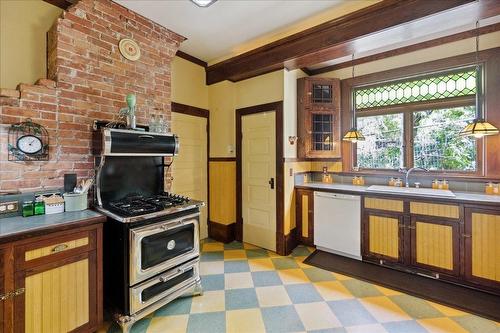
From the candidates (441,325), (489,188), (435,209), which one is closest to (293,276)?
(441,325)

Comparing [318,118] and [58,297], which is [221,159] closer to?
[318,118]

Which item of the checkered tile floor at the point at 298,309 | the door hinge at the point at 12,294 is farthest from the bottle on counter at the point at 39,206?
the checkered tile floor at the point at 298,309

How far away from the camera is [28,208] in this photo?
5.95 feet

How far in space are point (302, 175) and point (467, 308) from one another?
89.5 inches

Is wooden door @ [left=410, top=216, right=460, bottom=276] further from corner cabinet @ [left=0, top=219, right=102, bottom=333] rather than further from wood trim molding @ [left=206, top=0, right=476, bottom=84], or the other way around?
corner cabinet @ [left=0, top=219, right=102, bottom=333]

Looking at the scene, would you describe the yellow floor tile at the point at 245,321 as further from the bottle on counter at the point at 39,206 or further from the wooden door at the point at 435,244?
the wooden door at the point at 435,244

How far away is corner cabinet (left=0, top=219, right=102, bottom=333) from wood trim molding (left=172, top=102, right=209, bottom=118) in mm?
1995

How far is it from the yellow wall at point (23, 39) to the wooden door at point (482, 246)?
14.3ft

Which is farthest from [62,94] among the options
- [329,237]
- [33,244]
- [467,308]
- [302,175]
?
[467,308]

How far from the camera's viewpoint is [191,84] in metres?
3.56

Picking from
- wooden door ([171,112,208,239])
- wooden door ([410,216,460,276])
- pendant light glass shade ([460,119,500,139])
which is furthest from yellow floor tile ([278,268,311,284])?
pendant light glass shade ([460,119,500,139])

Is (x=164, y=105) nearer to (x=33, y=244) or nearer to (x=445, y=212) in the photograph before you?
(x=33, y=244)

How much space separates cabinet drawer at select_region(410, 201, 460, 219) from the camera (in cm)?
242

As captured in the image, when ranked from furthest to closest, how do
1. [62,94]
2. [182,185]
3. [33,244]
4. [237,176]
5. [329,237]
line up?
[237,176], [182,185], [329,237], [62,94], [33,244]
